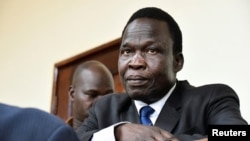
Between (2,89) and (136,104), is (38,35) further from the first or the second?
(136,104)

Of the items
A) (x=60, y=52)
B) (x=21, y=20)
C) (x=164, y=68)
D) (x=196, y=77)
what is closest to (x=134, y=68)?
(x=164, y=68)

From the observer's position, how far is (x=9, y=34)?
3.93 m

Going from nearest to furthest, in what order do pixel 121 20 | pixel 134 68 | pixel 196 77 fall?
pixel 134 68 → pixel 196 77 → pixel 121 20

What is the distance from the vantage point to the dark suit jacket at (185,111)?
3.25 feet

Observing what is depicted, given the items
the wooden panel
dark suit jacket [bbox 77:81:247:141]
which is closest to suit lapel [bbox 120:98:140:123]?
dark suit jacket [bbox 77:81:247:141]

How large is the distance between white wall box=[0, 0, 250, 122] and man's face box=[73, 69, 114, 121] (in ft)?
1.44

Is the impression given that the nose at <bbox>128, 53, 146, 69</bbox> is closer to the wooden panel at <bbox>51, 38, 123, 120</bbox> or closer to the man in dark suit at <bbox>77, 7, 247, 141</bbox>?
the man in dark suit at <bbox>77, 7, 247, 141</bbox>

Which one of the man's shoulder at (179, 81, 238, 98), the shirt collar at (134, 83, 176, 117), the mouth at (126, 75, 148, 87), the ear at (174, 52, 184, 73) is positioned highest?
the ear at (174, 52, 184, 73)

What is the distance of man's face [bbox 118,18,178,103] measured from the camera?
106cm

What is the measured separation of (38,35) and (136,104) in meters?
2.54

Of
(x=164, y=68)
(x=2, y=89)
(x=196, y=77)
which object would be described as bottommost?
(x=2, y=89)

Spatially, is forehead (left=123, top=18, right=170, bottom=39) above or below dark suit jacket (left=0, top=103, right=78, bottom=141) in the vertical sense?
above

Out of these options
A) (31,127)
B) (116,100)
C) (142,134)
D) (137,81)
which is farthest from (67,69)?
(31,127)

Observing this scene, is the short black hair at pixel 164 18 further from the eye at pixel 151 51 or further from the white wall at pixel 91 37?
the white wall at pixel 91 37
